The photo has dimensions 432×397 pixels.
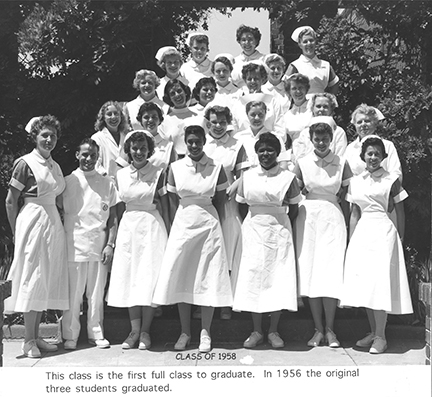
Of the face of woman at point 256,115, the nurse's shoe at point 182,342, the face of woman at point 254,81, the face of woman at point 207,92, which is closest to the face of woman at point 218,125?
the face of woman at point 256,115

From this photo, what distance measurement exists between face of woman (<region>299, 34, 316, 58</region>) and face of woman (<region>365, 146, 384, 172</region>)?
206cm

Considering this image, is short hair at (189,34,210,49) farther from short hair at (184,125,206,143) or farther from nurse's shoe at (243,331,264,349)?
nurse's shoe at (243,331,264,349)

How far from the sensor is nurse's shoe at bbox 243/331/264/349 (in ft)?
20.5

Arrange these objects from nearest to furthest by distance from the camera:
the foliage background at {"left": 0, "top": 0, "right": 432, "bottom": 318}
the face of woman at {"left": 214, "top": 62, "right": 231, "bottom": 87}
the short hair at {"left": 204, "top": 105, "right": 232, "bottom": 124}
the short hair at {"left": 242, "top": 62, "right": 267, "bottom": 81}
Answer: the short hair at {"left": 204, "top": 105, "right": 232, "bottom": 124}, the short hair at {"left": 242, "top": 62, "right": 267, "bottom": 81}, the foliage background at {"left": 0, "top": 0, "right": 432, "bottom": 318}, the face of woman at {"left": 214, "top": 62, "right": 231, "bottom": 87}

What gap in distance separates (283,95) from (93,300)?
2901 millimetres

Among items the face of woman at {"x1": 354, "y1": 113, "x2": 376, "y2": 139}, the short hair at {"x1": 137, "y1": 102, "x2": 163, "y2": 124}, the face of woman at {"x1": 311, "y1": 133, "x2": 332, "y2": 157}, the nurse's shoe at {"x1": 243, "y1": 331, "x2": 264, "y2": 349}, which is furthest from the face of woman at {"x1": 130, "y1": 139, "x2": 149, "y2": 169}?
the face of woman at {"x1": 354, "y1": 113, "x2": 376, "y2": 139}

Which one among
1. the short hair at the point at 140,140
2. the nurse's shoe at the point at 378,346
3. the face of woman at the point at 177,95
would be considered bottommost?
the nurse's shoe at the point at 378,346

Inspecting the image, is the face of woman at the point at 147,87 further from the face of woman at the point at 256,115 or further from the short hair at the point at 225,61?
the face of woman at the point at 256,115

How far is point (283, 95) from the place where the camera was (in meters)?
7.74

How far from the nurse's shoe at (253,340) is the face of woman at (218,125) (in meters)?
1.74

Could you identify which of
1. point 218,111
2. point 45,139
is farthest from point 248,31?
point 45,139

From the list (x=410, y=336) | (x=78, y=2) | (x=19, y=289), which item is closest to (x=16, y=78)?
(x=78, y=2)

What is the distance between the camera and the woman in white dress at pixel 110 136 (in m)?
6.94

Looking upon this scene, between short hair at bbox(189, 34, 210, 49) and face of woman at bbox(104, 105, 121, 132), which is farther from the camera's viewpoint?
short hair at bbox(189, 34, 210, 49)
